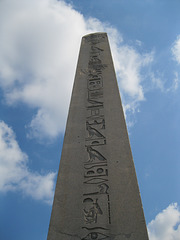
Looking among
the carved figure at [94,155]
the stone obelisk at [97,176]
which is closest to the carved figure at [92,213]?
the stone obelisk at [97,176]

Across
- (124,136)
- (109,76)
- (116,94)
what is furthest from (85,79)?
(124,136)

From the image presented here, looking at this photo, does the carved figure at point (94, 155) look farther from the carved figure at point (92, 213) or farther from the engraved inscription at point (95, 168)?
the carved figure at point (92, 213)

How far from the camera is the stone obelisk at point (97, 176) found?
2.80 metres

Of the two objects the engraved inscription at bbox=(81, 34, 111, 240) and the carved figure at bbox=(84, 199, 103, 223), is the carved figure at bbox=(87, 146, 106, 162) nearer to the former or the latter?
the engraved inscription at bbox=(81, 34, 111, 240)

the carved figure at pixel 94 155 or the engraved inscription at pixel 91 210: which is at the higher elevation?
the carved figure at pixel 94 155

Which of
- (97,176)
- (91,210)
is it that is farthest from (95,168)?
(91,210)

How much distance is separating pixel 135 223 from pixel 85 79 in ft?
10.3

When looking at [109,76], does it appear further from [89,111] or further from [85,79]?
[89,111]

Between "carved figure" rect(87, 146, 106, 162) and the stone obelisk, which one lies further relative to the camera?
"carved figure" rect(87, 146, 106, 162)

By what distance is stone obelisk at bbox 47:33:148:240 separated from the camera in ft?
9.17

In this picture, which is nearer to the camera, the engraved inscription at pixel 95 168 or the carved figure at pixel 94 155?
the engraved inscription at pixel 95 168

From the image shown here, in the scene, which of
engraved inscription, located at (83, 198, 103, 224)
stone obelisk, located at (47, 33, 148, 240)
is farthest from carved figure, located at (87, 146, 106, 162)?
engraved inscription, located at (83, 198, 103, 224)

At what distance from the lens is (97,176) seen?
3.27 m

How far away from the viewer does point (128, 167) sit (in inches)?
131
